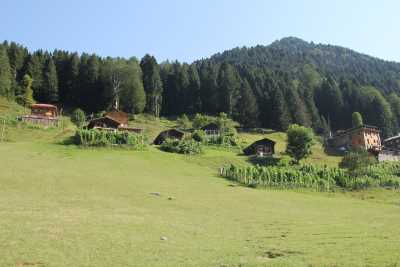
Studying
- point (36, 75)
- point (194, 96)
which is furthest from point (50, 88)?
point (194, 96)

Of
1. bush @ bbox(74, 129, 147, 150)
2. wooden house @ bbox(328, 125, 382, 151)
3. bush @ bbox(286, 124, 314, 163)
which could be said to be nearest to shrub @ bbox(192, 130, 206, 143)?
bush @ bbox(286, 124, 314, 163)

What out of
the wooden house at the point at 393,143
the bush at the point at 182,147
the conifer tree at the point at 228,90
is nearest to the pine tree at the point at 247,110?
the conifer tree at the point at 228,90

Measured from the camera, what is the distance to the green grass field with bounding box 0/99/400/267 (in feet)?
54.5

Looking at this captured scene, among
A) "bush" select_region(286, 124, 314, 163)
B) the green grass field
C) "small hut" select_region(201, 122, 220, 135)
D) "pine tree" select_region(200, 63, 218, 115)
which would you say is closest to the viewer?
the green grass field

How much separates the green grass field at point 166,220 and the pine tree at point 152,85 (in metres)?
70.8

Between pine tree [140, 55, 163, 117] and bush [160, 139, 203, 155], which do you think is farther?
pine tree [140, 55, 163, 117]

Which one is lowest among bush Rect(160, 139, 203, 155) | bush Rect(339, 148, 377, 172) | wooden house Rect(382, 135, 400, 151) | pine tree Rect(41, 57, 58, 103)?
bush Rect(339, 148, 377, 172)

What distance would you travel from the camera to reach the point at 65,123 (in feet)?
297

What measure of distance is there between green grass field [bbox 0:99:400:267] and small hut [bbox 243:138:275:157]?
1125 inches

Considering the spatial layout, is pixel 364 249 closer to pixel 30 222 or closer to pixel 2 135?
pixel 30 222

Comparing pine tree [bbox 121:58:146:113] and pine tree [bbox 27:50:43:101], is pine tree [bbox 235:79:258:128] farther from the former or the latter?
pine tree [bbox 27:50:43:101]

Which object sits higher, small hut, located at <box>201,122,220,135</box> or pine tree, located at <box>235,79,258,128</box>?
pine tree, located at <box>235,79,258,128</box>

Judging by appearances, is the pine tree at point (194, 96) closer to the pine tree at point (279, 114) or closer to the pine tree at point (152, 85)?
the pine tree at point (152, 85)

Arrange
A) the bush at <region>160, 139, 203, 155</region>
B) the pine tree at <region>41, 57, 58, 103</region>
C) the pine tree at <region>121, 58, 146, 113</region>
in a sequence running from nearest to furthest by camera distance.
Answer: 1. the bush at <region>160, 139, 203, 155</region>
2. the pine tree at <region>41, 57, 58, 103</region>
3. the pine tree at <region>121, 58, 146, 113</region>
